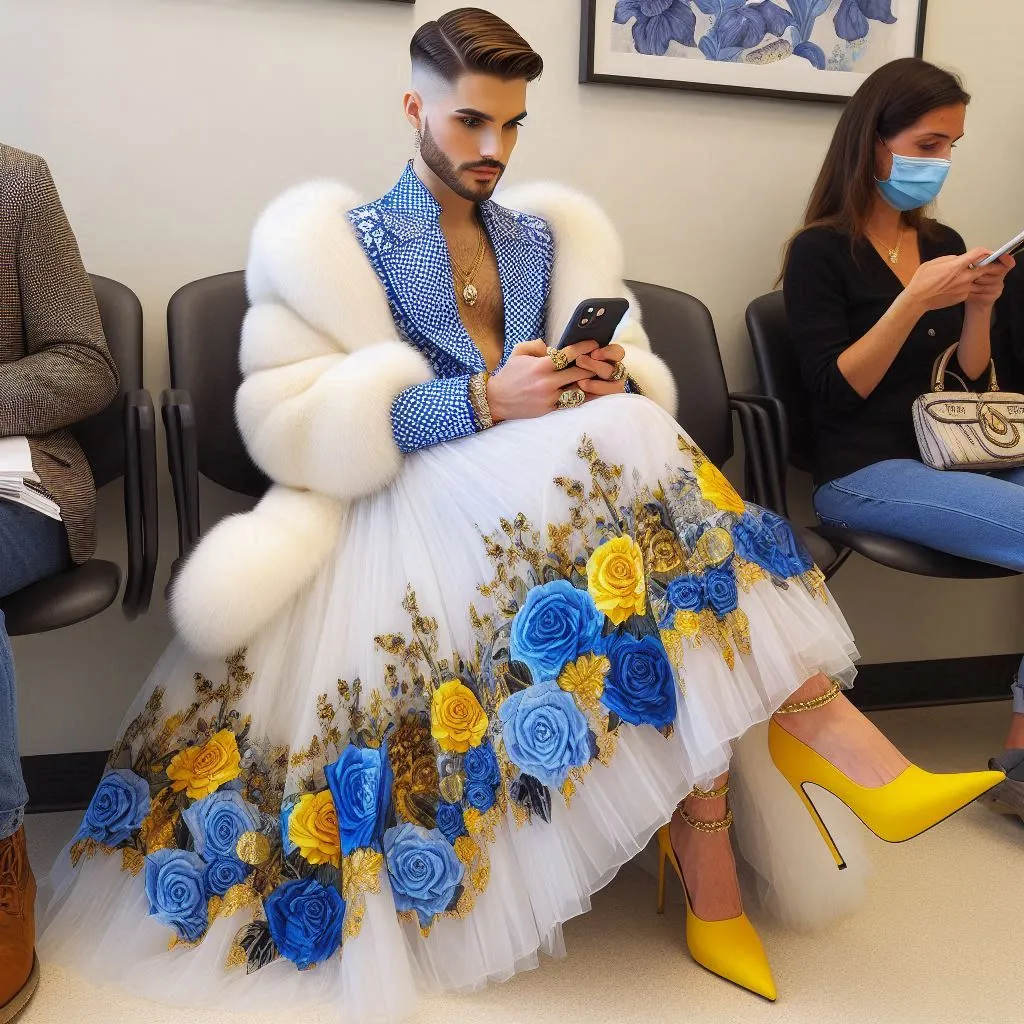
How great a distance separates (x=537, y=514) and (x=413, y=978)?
25.2 inches

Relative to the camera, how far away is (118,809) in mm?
1579

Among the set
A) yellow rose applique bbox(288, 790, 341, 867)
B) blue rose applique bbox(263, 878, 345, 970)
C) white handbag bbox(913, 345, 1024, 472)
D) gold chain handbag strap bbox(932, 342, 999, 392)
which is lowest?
blue rose applique bbox(263, 878, 345, 970)

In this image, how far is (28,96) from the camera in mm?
1957

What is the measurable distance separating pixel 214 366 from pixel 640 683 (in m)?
1.03

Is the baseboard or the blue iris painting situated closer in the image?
the blue iris painting

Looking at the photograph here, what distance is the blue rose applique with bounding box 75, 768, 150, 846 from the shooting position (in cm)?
158

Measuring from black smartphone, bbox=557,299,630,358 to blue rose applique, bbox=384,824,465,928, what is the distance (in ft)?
2.44

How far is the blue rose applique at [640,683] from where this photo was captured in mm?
1341

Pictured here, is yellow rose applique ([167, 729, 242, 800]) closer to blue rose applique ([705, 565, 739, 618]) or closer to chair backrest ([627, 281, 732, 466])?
blue rose applique ([705, 565, 739, 618])

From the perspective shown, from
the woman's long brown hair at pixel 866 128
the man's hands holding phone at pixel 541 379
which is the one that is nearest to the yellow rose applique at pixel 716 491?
the man's hands holding phone at pixel 541 379

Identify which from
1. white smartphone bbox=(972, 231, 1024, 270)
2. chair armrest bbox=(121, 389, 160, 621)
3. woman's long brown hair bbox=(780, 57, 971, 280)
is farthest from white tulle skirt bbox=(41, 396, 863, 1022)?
woman's long brown hair bbox=(780, 57, 971, 280)

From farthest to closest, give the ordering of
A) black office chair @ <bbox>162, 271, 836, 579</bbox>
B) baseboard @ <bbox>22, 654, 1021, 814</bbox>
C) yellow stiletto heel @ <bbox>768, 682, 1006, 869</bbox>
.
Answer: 1. baseboard @ <bbox>22, 654, 1021, 814</bbox>
2. black office chair @ <bbox>162, 271, 836, 579</bbox>
3. yellow stiletto heel @ <bbox>768, 682, 1006, 869</bbox>

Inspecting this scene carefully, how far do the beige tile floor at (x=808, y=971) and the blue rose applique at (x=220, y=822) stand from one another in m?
0.21

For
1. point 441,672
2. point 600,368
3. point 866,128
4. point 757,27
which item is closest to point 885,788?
point 441,672
